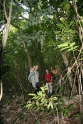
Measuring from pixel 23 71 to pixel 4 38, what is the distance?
13.5 metres

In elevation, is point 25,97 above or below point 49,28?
below

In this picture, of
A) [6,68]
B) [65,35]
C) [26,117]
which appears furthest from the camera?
[6,68]

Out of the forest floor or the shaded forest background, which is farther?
the forest floor

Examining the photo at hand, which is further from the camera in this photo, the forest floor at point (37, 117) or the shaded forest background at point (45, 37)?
the forest floor at point (37, 117)

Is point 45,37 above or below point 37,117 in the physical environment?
above

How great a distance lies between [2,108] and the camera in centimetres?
812

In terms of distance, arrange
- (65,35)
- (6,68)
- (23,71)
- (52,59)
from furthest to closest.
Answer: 1. (52,59)
2. (23,71)
3. (6,68)
4. (65,35)

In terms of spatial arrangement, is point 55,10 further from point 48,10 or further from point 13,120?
point 13,120

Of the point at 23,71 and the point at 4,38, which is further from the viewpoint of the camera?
the point at 23,71

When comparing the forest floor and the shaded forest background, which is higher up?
the shaded forest background

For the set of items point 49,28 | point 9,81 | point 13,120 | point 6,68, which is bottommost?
point 13,120

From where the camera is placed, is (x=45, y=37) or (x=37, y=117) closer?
(x=37, y=117)

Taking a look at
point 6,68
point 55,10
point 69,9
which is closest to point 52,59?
point 6,68

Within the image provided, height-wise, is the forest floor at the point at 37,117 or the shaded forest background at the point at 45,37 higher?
the shaded forest background at the point at 45,37
